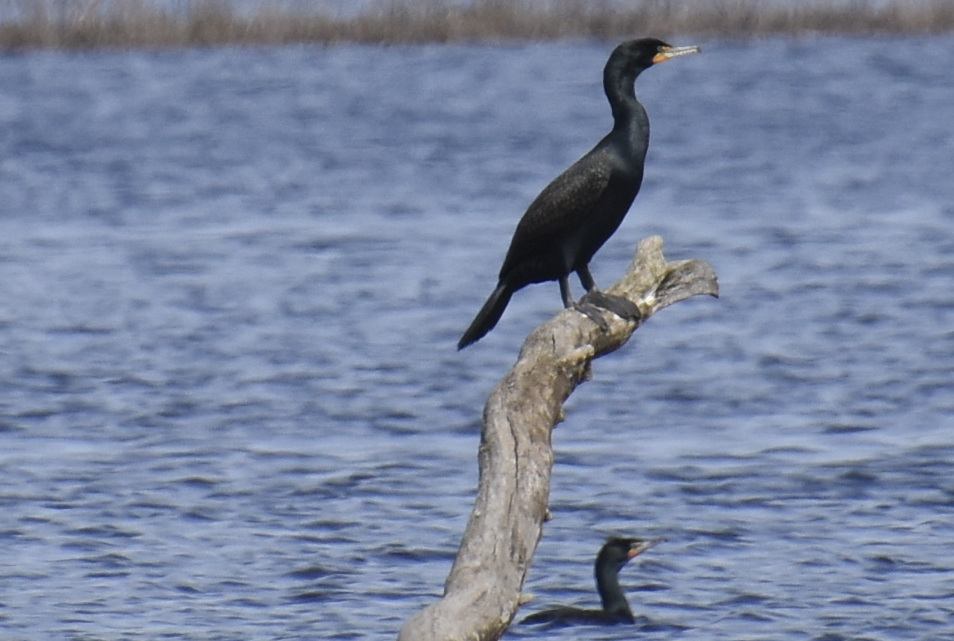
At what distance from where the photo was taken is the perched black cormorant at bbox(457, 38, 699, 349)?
17.9 feet

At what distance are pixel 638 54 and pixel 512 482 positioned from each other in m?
2.03

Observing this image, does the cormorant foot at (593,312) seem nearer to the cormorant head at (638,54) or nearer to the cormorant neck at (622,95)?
the cormorant neck at (622,95)

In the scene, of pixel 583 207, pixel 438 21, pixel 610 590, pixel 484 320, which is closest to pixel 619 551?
pixel 610 590

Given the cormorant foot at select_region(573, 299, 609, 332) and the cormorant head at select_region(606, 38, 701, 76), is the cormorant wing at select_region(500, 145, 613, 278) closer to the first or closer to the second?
the cormorant head at select_region(606, 38, 701, 76)

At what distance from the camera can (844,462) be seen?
9125 millimetres

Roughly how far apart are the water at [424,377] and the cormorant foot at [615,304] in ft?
6.43

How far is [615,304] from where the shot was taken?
4938 mm

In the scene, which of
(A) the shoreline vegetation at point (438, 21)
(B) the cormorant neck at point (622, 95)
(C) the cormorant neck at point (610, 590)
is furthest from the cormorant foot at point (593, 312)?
(A) the shoreline vegetation at point (438, 21)

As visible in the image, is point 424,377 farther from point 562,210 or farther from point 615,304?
point 615,304

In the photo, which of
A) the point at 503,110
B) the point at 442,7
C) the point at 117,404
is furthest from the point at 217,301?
the point at 442,7

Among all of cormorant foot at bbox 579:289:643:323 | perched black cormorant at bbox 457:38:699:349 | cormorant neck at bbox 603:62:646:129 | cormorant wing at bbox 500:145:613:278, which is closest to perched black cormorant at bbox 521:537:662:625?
perched black cormorant at bbox 457:38:699:349

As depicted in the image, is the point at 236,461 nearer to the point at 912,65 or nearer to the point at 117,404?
the point at 117,404

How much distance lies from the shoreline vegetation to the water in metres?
3.60

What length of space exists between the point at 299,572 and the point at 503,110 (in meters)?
18.6
